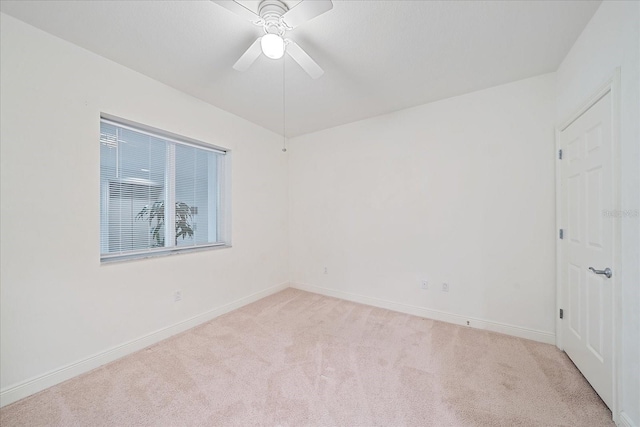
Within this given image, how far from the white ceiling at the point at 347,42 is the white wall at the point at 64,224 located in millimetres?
210

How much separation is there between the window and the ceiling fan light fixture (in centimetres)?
170

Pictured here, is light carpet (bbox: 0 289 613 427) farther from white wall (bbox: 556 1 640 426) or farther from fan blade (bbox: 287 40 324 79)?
fan blade (bbox: 287 40 324 79)

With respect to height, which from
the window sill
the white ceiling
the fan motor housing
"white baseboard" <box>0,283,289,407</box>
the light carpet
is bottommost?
the light carpet

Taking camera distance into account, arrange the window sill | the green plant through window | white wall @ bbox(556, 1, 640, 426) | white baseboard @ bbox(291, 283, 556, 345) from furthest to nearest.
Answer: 1. the green plant through window
2. white baseboard @ bbox(291, 283, 556, 345)
3. the window sill
4. white wall @ bbox(556, 1, 640, 426)

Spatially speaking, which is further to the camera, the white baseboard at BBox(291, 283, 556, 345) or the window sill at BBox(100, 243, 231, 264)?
the white baseboard at BBox(291, 283, 556, 345)

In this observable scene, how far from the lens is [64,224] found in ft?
6.26

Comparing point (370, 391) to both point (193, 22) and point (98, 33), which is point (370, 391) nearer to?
point (193, 22)

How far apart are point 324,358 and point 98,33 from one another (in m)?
3.12

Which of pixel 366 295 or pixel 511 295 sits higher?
pixel 511 295

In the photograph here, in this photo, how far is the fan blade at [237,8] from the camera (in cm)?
135

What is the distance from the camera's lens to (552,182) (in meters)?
2.35

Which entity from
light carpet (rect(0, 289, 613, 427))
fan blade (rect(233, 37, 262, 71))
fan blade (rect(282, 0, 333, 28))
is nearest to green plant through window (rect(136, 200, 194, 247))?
light carpet (rect(0, 289, 613, 427))

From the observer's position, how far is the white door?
1580 millimetres

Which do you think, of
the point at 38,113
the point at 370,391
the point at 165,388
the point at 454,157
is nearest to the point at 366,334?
the point at 370,391
